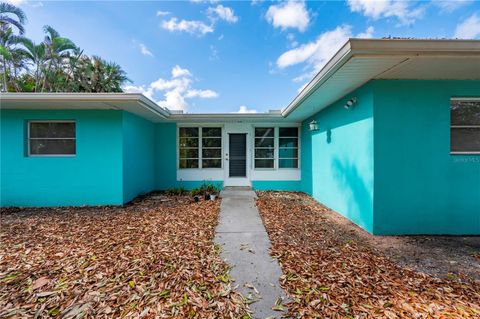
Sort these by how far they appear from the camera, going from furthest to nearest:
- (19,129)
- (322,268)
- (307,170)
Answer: (307,170) → (19,129) → (322,268)

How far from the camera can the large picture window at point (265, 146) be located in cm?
792

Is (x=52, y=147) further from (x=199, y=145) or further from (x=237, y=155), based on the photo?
(x=237, y=155)

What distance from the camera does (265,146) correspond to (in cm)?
794

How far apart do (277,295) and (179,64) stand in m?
9.59

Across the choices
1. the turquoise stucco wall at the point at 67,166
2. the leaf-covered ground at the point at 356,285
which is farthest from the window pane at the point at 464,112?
the turquoise stucco wall at the point at 67,166

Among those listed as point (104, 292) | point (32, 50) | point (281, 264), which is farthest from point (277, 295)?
point (32, 50)

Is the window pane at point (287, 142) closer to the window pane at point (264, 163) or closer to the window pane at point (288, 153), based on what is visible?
the window pane at point (288, 153)

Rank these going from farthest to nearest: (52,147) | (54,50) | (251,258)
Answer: (54,50) → (52,147) → (251,258)

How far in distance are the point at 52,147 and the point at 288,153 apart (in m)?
7.32

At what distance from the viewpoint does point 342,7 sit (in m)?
5.48

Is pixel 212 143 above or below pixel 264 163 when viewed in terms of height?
above

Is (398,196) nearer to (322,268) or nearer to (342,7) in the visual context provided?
(322,268)

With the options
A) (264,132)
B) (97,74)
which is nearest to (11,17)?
(97,74)

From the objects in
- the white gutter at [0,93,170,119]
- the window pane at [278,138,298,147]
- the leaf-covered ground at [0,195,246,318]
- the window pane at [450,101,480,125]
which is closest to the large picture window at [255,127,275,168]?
the window pane at [278,138,298,147]
